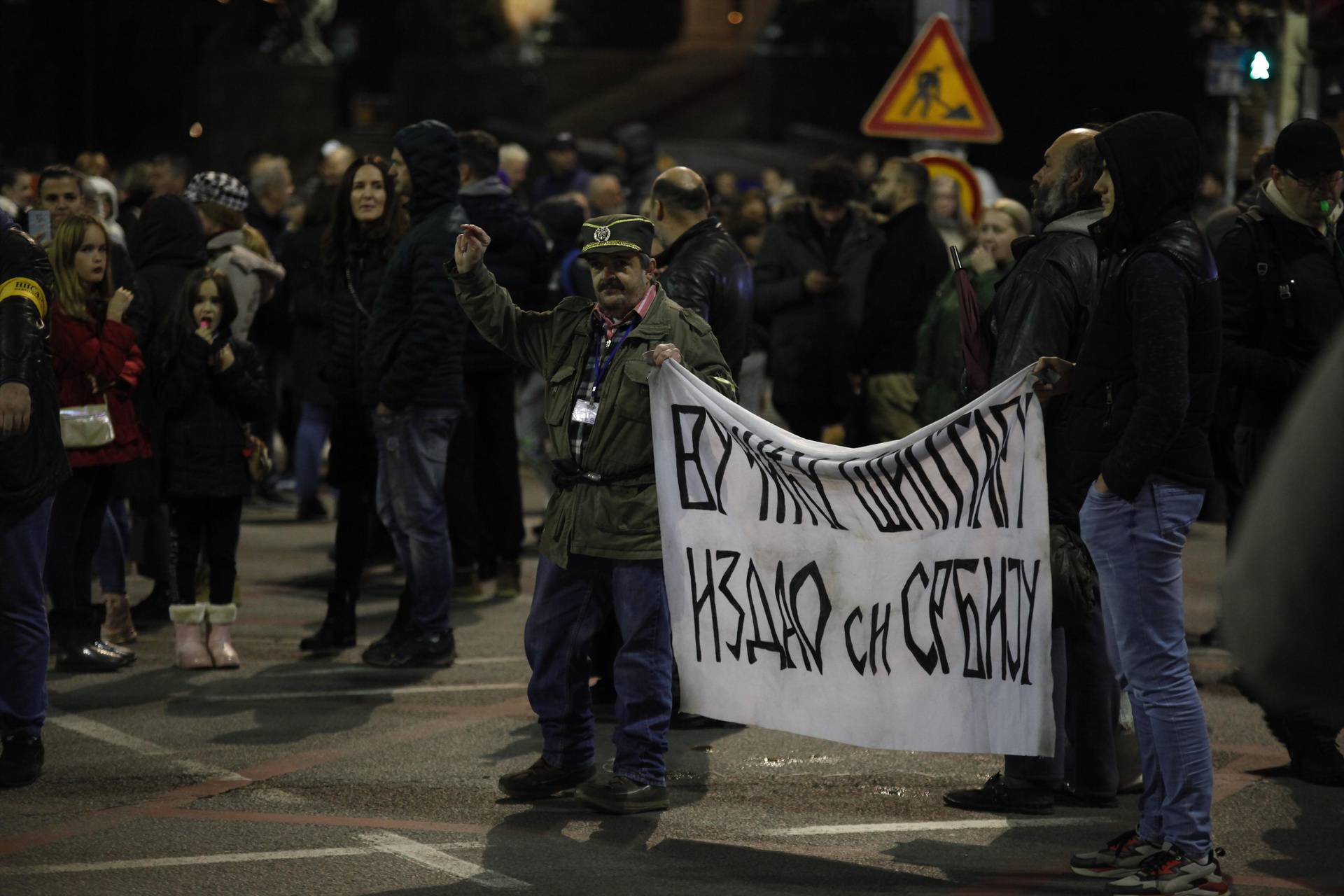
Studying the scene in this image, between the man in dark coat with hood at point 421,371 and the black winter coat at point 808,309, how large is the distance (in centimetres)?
266

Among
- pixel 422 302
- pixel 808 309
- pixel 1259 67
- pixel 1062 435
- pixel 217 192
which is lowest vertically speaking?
pixel 1062 435

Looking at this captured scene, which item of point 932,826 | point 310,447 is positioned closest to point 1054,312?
point 932,826

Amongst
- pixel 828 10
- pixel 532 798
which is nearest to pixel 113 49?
pixel 828 10

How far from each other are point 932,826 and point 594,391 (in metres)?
1.77

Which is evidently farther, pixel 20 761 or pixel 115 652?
pixel 115 652

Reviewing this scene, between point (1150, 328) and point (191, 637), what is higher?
point (1150, 328)

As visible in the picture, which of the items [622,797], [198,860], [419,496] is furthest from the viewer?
[419,496]

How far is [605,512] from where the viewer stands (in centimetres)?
648

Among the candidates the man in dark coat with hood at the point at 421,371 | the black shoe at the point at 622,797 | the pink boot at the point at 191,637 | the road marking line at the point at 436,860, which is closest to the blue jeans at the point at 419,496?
the man in dark coat with hood at the point at 421,371

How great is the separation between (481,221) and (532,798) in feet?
13.8

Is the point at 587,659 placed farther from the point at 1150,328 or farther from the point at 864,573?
the point at 1150,328

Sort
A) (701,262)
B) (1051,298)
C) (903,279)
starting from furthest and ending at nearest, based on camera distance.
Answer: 1. (903,279)
2. (701,262)
3. (1051,298)

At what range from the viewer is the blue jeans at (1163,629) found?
220 inches

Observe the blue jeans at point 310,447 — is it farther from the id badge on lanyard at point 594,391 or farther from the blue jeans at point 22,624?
the id badge on lanyard at point 594,391
